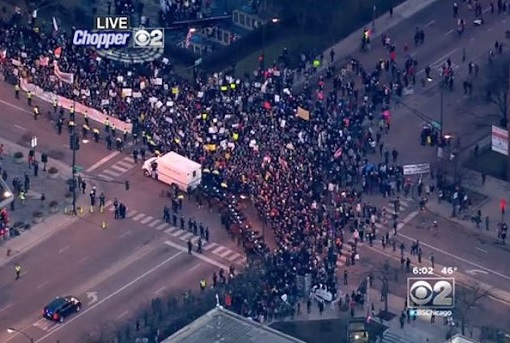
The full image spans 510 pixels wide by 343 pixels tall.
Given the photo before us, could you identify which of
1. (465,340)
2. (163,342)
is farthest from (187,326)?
(465,340)

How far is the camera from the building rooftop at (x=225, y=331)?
640ft

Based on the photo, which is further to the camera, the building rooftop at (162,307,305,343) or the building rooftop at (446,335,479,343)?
the building rooftop at (446,335,479,343)

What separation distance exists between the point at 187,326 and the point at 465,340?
18.2 metres

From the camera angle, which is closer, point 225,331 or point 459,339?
point 225,331

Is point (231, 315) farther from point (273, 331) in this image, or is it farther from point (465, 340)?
point (465, 340)

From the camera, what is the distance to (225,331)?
643 ft

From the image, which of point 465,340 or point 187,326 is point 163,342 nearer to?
point 187,326

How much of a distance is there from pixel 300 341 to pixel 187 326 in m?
7.52

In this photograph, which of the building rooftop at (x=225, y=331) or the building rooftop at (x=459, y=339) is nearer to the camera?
the building rooftop at (x=225, y=331)

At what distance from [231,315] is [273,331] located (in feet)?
10.3

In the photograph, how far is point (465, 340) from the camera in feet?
643

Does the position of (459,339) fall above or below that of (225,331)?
below

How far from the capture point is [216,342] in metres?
194

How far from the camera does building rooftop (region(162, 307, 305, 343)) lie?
195 m
